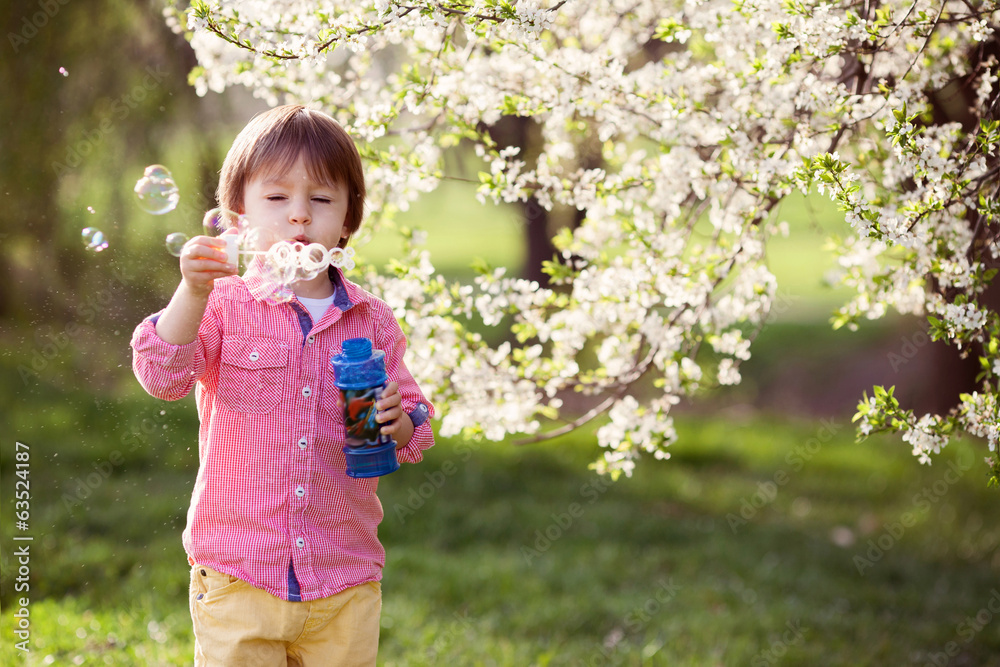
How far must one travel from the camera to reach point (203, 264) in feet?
6.99

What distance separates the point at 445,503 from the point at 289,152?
4.13 metres

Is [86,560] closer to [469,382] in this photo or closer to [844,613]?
[469,382]

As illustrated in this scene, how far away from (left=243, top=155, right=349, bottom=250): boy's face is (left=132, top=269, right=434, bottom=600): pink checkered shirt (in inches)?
6.2

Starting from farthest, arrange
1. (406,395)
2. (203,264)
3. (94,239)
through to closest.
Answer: (94,239)
(406,395)
(203,264)

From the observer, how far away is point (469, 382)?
3619mm

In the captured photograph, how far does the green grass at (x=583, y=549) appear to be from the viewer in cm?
434

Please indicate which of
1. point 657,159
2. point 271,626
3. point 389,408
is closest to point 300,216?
point 389,408

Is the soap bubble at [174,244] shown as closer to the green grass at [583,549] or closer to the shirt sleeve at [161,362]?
the shirt sleeve at [161,362]

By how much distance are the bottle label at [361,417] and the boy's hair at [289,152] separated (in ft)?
2.00

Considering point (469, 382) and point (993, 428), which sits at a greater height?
point (993, 428)

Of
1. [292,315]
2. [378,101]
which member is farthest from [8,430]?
[292,315]

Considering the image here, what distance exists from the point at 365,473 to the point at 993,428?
72.2 inches

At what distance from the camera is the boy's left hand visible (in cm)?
224

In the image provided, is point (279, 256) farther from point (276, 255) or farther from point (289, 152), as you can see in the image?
point (289, 152)
